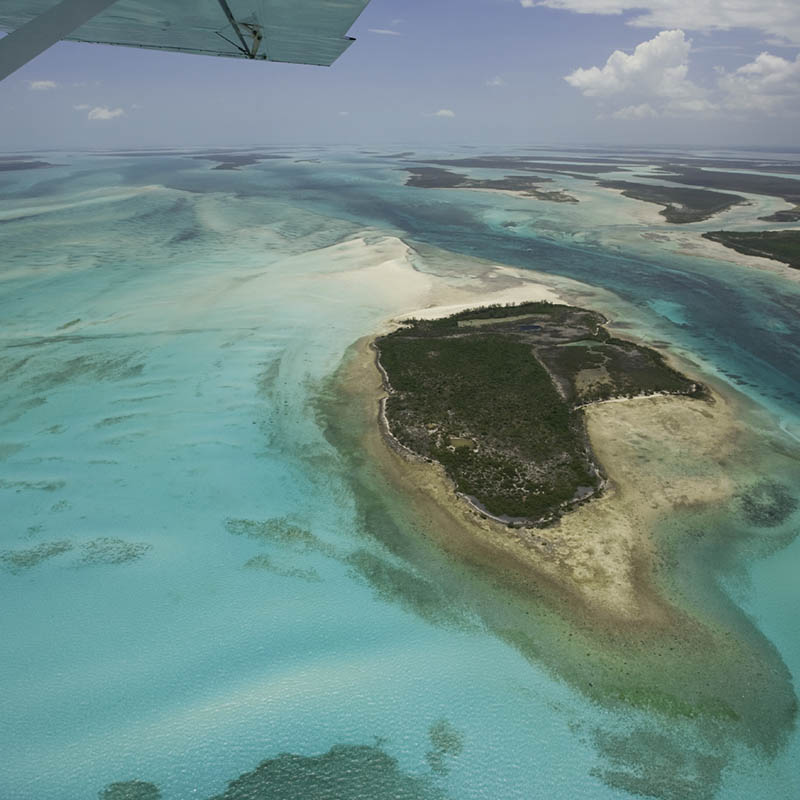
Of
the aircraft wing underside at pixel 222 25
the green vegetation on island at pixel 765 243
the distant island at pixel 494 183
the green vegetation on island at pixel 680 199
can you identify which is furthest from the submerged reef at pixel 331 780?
the distant island at pixel 494 183

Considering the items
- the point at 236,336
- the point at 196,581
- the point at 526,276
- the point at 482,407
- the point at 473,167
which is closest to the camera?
the point at 196,581

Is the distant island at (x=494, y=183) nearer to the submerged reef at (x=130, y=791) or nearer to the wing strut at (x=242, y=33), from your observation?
the wing strut at (x=242, y=33)

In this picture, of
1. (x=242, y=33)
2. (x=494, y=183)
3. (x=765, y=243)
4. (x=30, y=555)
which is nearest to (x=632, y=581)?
(x=242, y=33)

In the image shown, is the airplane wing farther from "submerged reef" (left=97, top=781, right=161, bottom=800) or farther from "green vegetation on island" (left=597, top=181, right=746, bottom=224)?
"green vegetation on island" (left=597, top=181, right=746, bottom=224)

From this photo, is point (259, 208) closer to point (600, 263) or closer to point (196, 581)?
point (600, 263)

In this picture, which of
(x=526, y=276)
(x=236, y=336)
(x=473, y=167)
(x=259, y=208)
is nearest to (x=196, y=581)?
(x=236, y=336)

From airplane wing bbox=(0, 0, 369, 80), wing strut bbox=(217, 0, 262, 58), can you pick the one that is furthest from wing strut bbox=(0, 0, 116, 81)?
wing strut bbox=(217, 0, 262, 58)

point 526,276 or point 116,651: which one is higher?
point 526,276
